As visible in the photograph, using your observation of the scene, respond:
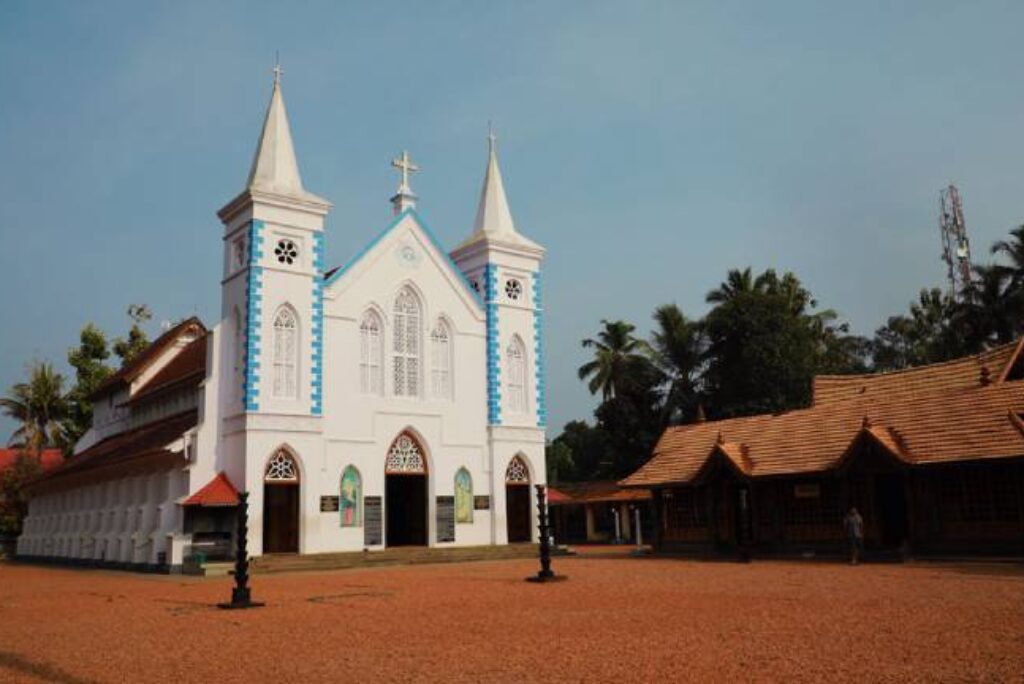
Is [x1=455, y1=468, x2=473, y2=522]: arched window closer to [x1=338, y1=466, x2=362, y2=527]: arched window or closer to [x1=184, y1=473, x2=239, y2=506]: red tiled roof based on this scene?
[x1=338, y1=466, x2=362, y2=527]: arched window

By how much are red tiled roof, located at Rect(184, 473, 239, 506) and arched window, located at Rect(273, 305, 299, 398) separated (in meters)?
3.01

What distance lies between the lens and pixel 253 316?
27.8 metres

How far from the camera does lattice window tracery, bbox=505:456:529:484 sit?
33000mm

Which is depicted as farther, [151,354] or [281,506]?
[151,354]

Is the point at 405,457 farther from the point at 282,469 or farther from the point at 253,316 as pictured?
the point at 253,316

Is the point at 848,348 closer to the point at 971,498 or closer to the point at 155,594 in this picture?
the point at 971,498

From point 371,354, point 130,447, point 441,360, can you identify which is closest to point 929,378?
point 441,360

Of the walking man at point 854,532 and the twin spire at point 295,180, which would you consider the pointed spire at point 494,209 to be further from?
the walking man at point 854,532

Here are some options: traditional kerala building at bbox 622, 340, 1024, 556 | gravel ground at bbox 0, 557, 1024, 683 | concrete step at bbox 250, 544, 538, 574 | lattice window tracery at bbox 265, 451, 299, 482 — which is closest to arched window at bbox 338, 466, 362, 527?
concrete step at bbox 250, 544, 538, 574

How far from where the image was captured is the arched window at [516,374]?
3384 centimetres

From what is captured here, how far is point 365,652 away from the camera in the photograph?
32.8ft

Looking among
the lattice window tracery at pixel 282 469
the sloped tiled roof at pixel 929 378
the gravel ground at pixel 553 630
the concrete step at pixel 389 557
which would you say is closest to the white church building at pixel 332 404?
the lattice window tracery at pixel 282 469

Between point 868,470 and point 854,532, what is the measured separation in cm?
167

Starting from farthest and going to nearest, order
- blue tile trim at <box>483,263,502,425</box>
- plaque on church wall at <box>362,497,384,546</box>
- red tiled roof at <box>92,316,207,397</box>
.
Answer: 1. red tiled roof at <box>92,316,207,397</box>
2. blue tile trim at <box>483,263,502,425</box>
3. plaque on church wall at <box>362,497,384,546</box>
